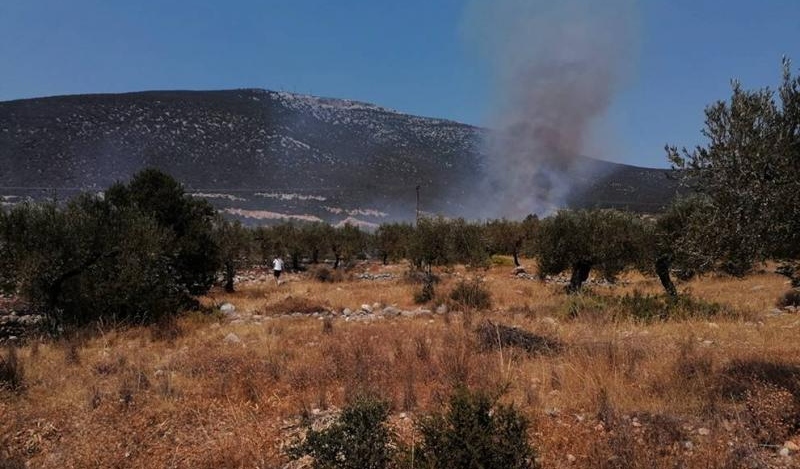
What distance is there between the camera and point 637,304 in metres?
14.1

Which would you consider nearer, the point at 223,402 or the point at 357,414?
the point at 357,414

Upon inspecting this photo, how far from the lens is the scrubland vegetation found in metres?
4.49

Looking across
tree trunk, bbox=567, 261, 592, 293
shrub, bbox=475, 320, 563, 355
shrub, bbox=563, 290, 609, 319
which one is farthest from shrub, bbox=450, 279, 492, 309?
→ shrub, bbox=475, 320, 563, 355

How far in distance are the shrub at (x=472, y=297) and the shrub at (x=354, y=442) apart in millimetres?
13240

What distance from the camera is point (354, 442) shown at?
13.3ft

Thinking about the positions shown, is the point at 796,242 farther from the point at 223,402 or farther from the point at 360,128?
the point at 360,128

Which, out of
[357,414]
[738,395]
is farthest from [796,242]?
[357,414]

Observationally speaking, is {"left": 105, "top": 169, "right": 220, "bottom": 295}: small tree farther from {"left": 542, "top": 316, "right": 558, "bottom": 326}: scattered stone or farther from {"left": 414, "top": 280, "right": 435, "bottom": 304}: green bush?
{"left": 542, "top": 316, "right": 558, "bottom": 326}: scattered stone

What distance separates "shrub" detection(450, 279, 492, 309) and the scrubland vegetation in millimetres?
1109

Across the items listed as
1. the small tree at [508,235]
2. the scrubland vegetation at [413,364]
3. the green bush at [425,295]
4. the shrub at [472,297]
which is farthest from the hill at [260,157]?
the scrubland vegetation at [413,364]

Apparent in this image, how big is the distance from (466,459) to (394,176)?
9334cm

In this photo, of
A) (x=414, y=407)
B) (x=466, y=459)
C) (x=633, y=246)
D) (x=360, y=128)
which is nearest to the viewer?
(x=466, y=459)

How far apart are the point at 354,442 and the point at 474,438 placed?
998 mm

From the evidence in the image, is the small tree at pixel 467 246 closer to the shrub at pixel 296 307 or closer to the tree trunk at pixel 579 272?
the tree trunk at pixel 579 272
